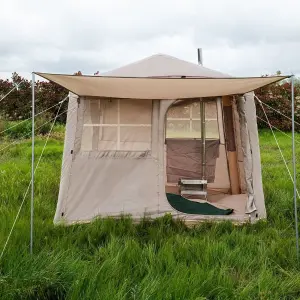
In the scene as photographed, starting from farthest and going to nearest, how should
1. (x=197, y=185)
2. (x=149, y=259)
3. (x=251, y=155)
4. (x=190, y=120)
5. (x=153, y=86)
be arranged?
1. (x=190, y=120)
2. (x=197, y=185)
3. (x=251, y=155)
4. (x=153, y=86)
5. (x=149, y=259)

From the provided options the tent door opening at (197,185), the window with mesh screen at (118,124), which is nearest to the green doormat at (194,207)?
the tent door opening at (197,185)

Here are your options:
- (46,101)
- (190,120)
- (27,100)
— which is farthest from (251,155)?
(27,100)

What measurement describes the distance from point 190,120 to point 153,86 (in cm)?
184

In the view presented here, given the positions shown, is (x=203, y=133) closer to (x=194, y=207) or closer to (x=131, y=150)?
(x=194, y=207)

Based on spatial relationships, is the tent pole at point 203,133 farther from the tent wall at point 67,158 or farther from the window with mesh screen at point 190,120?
the tent wall at point 67,158

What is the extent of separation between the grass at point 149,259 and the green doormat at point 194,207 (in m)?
0.45

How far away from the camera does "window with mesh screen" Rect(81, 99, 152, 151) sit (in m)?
4.29

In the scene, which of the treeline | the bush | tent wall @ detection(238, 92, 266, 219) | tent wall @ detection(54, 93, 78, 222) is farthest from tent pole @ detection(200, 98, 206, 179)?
the bush

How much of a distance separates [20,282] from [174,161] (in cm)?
348

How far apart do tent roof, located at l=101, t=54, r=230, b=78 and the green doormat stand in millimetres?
1441

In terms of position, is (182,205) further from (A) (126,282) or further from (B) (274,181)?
(A) (126,282)

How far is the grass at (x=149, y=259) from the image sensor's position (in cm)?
250

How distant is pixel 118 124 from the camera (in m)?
4.33

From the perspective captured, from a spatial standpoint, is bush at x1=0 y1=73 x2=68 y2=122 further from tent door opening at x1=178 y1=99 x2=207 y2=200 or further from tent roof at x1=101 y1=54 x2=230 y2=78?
tent roof at x1=101 y1=54 x2=230 y2=78
